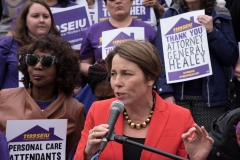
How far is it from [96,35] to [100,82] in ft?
4.00

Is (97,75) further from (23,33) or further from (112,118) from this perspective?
(112,118)

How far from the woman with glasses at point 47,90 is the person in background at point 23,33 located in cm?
61

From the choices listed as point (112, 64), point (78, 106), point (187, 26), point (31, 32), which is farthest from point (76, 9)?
point (112, 64)

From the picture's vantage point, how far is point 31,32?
711 centimetres

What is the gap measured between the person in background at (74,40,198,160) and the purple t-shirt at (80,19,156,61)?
259 cm

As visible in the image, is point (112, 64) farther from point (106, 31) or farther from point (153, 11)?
point (153, 11)

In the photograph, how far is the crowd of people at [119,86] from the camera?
443 centimetres

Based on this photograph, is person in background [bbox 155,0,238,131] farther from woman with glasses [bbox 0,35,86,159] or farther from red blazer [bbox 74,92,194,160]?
red blazer [bbox 74,92,194,160]

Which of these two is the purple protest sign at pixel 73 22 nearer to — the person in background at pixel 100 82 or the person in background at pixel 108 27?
the person in background at pixel 108 27

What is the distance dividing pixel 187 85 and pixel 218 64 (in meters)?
0.41

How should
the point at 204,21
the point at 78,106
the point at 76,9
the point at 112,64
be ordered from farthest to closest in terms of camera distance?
the point at 76,9 → the point at 204,21 → the point at 78,106 → the point at 112,64

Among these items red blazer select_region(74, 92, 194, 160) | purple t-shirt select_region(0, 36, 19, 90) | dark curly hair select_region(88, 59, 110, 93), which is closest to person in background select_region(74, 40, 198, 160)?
red blazer select_region(74, 92, 194, 160)

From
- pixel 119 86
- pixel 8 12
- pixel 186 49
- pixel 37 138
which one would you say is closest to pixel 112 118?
pixel 119 86

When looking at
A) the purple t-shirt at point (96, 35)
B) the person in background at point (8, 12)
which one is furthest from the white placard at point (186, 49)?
the person in background at point (8, 12)
